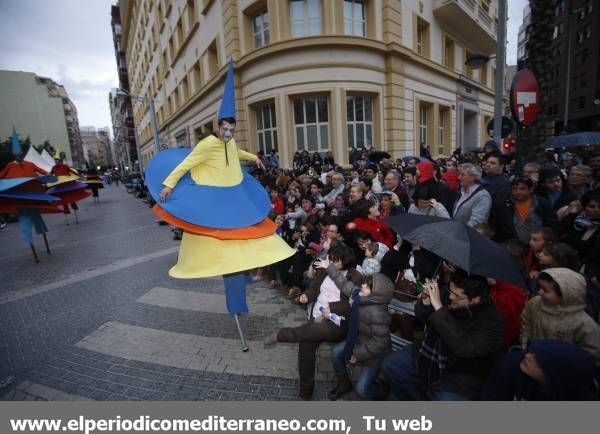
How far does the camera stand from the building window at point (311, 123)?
1223 centimetres

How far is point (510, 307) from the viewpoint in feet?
7.88

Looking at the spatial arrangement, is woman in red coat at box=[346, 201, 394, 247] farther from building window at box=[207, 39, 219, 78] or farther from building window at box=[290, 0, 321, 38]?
building window at box=[207, 39, 219, 78]

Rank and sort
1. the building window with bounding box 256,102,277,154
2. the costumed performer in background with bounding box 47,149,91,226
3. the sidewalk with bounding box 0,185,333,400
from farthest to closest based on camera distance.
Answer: the building window with bounding box 256,102,277,154, the costumed performer in background with bounding box 47,149,91,226, the sidewalk with bounding box 0,185,333,400

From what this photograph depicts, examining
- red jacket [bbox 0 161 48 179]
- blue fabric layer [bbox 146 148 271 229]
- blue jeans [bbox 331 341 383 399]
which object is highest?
red jacket [bbox 0 161 48 179]

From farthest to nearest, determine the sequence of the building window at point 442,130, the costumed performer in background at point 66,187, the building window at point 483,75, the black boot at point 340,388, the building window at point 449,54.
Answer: the building window at point 483,75, the building window at point 442,130, the building window at point 449,54, the costumed performer in background at point 66,187, the black boot at point 340,388

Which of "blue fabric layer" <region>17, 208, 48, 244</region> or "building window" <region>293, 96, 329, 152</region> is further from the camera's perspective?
"building window" <region>293, 96, 329, 152</region>

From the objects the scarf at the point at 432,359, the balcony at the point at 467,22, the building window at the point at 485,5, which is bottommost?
the scarf at the point at 432,359

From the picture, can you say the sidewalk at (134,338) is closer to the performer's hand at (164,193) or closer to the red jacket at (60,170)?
the performer's hand at (164,193)

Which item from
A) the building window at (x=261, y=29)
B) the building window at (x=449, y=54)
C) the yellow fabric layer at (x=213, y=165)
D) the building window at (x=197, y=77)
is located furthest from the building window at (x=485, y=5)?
the yellow fabric layer at (x=213, y=165)

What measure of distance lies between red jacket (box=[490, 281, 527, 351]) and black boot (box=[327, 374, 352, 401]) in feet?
4.42

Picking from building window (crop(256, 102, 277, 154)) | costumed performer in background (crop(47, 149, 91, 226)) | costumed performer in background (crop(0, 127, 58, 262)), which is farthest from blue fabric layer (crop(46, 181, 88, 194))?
building window (crop(256, 102, 277, 154))

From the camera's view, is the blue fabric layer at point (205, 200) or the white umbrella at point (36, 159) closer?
the blue fabric layer at point (205, 200)

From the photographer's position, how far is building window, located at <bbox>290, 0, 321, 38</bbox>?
37.7 feet

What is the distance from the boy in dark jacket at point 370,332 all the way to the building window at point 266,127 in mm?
11046
